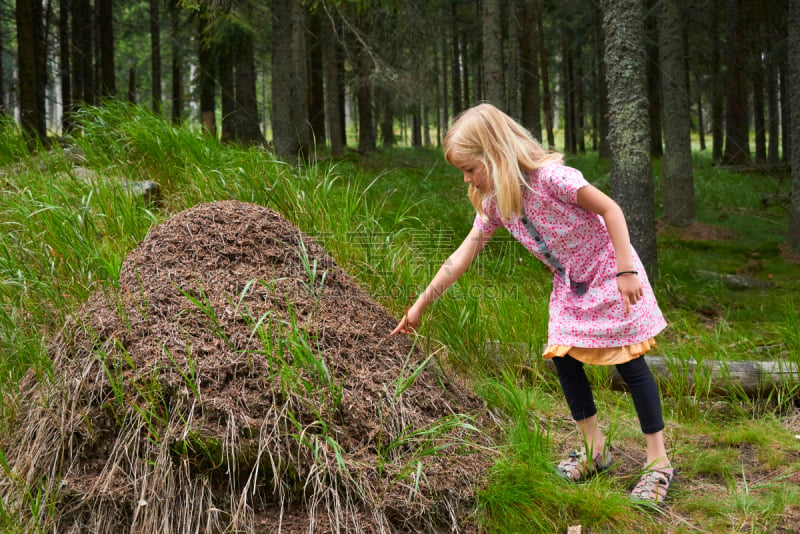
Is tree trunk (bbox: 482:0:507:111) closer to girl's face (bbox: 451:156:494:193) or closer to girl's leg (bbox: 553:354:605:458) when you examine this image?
girl's face (bbox: 451:156:494:193)

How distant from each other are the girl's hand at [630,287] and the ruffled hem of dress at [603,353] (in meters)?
0.22

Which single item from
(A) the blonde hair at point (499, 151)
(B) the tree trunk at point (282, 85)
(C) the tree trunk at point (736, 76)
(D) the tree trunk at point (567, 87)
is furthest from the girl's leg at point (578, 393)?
(D) the tree trunk at point (567, 87)

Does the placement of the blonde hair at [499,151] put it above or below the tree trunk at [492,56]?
below

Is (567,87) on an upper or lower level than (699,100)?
upper

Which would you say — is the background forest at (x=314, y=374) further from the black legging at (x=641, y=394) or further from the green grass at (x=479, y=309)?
the black legging at (x=641, y=394)

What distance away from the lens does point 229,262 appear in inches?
117

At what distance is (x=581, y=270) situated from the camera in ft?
8.32

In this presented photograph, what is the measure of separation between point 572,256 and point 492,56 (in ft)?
20.5

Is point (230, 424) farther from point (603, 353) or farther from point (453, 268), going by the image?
point (603, 353)

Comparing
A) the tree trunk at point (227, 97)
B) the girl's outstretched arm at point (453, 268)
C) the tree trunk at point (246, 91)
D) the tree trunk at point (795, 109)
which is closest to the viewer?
the girl's outstretched arm at point (453, 268)

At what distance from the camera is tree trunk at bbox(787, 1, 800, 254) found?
6.99 meters

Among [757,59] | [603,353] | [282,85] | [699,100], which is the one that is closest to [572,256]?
[603,353]

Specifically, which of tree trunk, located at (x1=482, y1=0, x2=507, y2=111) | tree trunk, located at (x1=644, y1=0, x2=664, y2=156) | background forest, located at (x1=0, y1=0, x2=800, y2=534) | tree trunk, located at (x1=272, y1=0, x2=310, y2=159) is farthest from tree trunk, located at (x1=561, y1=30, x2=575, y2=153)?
background forest, located at (x1=0, y1=0, x2=800, y2=534)

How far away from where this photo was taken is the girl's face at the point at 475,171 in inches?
99.0
